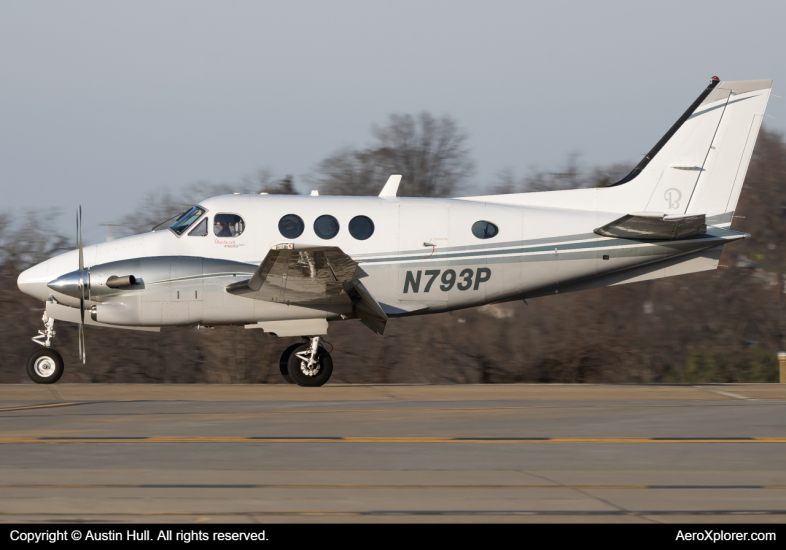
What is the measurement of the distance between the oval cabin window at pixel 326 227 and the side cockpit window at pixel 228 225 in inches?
48.7

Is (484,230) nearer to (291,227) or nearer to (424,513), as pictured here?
Answer: (291,227)

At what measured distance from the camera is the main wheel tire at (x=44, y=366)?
46.9 ft

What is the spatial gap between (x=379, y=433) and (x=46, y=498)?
4038 mm

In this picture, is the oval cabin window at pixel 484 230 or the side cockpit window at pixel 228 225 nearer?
the side cockpit window at pixel 228 225

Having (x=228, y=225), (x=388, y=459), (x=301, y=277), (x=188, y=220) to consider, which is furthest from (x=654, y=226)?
(x=388, y=459)

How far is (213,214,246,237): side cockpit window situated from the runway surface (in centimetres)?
311

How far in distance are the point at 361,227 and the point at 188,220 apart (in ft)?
9.49

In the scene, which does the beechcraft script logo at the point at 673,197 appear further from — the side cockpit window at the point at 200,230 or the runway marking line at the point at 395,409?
the side cockpit window at the point at 200,230

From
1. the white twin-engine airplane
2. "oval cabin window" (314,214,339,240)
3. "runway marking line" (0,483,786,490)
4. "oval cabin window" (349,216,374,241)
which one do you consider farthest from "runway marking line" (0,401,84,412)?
"oval cabin window" (349,216,374,241)

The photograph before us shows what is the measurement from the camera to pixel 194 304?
46.9 ft

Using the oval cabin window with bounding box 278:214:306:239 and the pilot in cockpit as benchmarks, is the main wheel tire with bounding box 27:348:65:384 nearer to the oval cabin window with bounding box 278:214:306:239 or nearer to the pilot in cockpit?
the pilot in cockpit

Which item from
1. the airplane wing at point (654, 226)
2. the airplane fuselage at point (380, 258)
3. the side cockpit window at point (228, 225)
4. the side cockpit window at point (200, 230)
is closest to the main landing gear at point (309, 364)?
the airplane fuselage at point (380, 258)

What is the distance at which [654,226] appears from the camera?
587 inches
